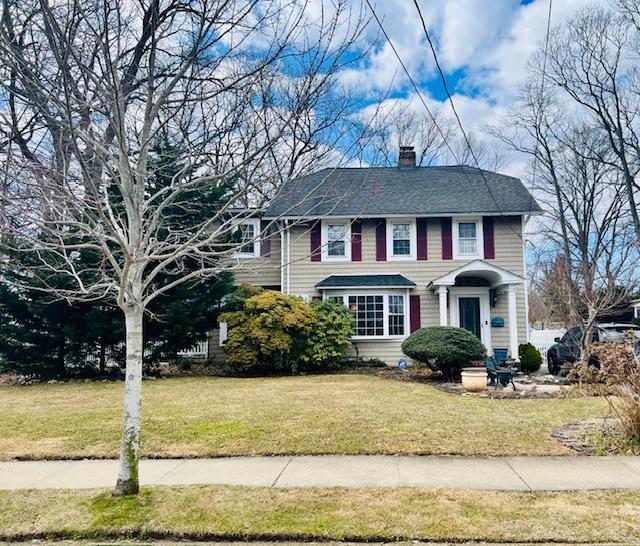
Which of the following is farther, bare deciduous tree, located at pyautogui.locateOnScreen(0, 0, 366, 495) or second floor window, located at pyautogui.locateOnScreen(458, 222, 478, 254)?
second floor window, located at pyautogui.locateOnScreen(458, 222, 478, 254)

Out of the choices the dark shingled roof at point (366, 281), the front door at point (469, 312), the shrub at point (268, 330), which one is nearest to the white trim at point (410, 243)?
the dark shingled roof at point (366, 281)

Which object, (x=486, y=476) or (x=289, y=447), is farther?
(x=289, y=447)

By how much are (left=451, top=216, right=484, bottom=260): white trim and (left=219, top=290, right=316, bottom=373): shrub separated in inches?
227

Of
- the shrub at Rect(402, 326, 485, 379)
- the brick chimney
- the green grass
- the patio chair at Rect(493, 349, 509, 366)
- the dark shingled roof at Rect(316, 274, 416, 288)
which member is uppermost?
the brick chimney

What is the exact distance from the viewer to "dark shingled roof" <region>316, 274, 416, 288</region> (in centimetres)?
1686

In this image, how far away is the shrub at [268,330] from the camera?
14.6 meters

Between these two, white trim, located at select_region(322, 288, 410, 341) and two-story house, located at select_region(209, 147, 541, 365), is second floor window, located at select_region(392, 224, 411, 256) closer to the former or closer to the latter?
two-story house, located at select_region(209, 147, 541, 365)

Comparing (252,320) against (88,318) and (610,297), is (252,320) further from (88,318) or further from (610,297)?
(610,297)

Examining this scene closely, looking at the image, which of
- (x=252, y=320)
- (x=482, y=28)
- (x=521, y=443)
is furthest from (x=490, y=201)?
(x=521, y=443)

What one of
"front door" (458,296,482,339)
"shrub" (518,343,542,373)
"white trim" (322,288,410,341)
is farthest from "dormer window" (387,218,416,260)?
"shrub" (518,343,542,373)

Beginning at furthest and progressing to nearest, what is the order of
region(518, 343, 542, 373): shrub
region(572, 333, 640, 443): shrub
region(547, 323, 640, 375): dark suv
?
region(518, 343, 542, 373): shrub → region(547, 323, 640, 375): dark suv → region(572, 333, 640, 443): shrub

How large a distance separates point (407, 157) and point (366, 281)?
6892mm

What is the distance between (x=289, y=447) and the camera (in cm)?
644

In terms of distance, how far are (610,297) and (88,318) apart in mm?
13658
